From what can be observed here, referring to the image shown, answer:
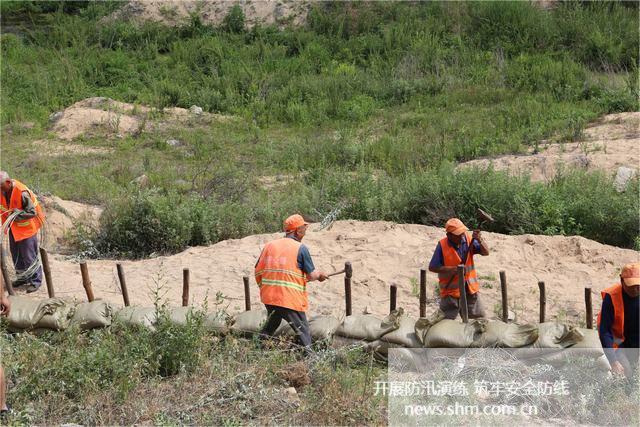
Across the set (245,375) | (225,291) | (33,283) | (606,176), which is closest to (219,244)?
(225,291)

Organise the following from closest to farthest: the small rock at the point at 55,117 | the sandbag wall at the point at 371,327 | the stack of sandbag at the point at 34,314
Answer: the sandbag wall at the point at 371,327
the stack of sandbag at the point at 34,314
the small rock at the point at 55,117

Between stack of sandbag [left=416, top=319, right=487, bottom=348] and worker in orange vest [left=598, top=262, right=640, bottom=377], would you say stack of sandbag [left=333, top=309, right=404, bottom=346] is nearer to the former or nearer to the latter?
stack of sandbag [left=416, top=319, right=487, bottom=348]

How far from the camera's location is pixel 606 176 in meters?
12.1

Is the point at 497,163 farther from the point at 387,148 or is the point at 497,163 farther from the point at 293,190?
the point at 293,190

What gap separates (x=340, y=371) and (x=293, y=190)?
657 centimetres

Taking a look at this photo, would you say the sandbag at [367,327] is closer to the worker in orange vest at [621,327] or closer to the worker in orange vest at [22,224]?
the worker in orange vest at [621,327]

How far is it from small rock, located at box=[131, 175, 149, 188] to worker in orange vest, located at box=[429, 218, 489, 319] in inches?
276

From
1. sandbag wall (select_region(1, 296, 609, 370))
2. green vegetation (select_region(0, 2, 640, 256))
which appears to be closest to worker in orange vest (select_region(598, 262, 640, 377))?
sandbag wall (select_region(1, 296, 609, 370))

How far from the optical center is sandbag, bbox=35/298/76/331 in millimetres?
7785

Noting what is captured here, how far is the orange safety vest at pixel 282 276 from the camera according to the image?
7062mm

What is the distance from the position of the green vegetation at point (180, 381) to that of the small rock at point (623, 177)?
586cm

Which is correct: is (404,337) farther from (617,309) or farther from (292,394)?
(617,309)

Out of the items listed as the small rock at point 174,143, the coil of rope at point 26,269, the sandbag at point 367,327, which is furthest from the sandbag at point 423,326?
the small rock at point 174,143

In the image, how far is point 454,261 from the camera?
757cm
